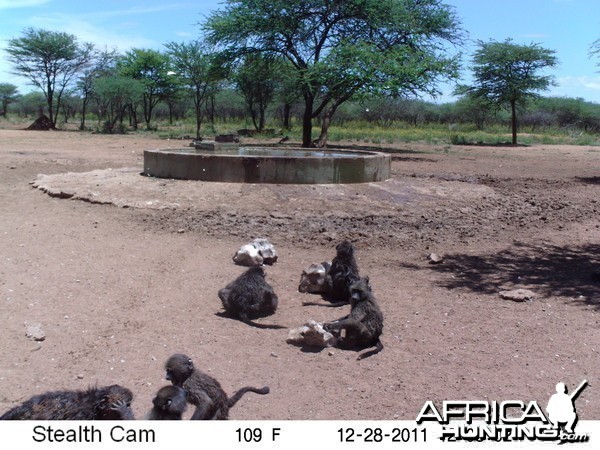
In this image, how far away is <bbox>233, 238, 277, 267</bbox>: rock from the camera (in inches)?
282

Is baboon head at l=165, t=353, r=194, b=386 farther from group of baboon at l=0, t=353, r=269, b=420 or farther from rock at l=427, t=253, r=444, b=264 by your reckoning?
rock at l=427, t=253, r=444, b=264

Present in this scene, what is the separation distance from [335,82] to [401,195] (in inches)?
490

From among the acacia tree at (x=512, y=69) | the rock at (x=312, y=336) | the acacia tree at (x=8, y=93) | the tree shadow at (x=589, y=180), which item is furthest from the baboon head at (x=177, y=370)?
the acacia tree at (x=8, y=93)

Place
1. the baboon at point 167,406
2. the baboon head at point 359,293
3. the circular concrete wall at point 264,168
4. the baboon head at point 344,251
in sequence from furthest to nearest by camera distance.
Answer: the circular concrete wall at point 264,168 → the baboon head at point 344,251 → the baboon head at point 359,293 → the baboon at point 167,406

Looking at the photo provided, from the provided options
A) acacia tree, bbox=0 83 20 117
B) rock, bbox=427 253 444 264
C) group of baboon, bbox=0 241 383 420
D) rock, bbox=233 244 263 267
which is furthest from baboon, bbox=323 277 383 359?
acacia tree, bbox=0 83 20 117

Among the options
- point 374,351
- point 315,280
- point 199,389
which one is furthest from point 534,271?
point 199,389

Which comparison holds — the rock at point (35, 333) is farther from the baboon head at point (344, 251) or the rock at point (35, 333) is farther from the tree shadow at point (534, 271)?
the tree shadow at point (534, 271)

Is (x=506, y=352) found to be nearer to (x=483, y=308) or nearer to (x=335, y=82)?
(x=483, y=308)

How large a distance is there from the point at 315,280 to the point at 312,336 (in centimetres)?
148

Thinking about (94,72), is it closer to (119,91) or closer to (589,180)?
(119,91)

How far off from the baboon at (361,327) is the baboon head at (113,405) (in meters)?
2.11

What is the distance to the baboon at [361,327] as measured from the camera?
16.0 feet

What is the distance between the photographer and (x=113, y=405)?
3.01m

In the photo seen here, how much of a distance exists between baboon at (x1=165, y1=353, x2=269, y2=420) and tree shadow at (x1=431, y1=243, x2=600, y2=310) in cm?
366
